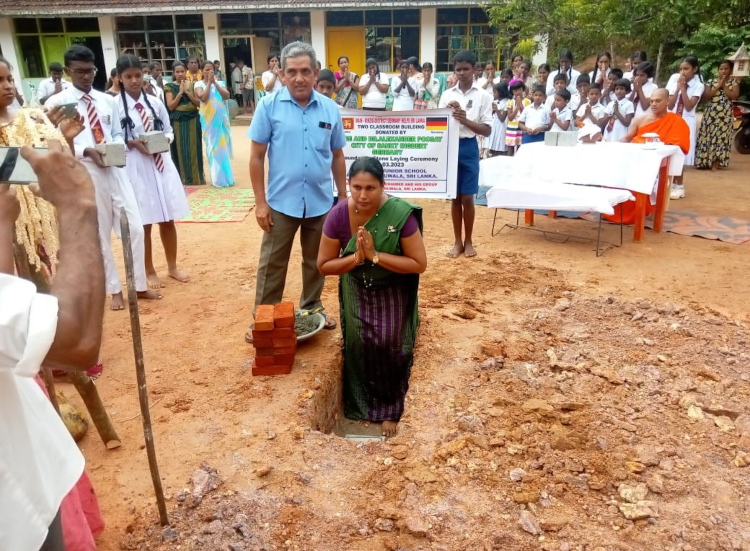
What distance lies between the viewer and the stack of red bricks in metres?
3.40

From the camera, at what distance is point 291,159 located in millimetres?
3711

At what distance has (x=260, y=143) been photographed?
3715 millimetres

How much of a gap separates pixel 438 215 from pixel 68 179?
6192 mm

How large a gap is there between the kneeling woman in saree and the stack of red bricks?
38 cm

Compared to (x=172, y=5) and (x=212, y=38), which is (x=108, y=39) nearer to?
(x=172, y=5)

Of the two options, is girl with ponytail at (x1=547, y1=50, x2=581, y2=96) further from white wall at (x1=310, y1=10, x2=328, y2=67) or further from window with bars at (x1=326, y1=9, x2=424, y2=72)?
white wall at (x1=310, y1=10, x2=328, y2=67)

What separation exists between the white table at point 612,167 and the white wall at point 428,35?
483 inches

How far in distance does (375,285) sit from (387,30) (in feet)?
52.8

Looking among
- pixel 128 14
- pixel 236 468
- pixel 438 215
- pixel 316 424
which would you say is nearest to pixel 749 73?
pixel 438 215

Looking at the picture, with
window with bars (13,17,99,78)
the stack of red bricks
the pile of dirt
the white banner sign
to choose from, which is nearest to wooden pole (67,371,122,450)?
the pile of dirt

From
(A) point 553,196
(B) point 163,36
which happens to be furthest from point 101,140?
(B) point 163,36

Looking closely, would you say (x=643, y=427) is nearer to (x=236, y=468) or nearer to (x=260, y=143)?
(x=236, y=468)

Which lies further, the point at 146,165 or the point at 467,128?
the point at 467,128

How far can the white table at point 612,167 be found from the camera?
18.9 ft
